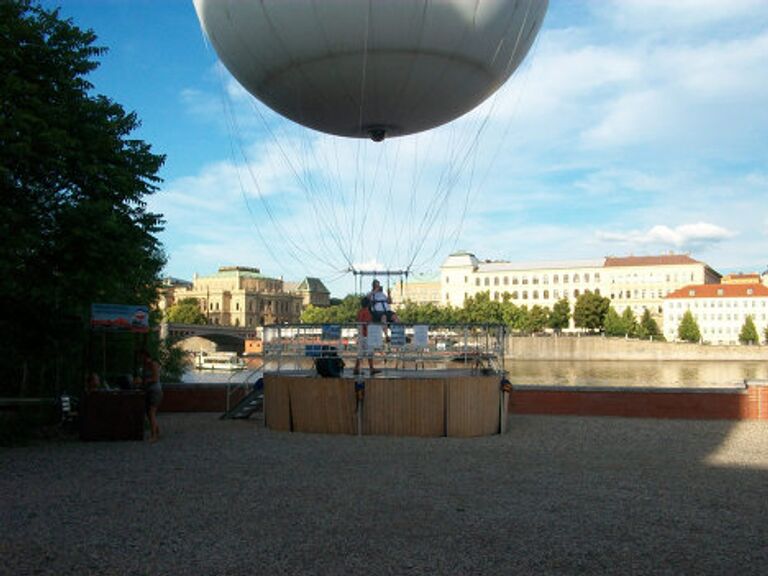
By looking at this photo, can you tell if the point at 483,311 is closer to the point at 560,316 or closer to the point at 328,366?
the point at 560,316

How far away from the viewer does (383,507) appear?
32.3 ft

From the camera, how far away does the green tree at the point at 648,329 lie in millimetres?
149750

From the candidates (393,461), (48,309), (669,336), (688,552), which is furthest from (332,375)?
(669,336)

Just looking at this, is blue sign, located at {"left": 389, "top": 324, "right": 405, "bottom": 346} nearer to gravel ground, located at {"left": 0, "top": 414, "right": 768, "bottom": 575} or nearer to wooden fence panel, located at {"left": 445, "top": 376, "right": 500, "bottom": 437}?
wooden fence panel, located at {"left": 445, "top": 376, "right": 500, "bottom": 437}

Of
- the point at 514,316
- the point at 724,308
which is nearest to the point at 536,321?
the point at 514,316

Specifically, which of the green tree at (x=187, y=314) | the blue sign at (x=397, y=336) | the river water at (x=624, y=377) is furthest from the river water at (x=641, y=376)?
the green tree at (x=187, y=314)

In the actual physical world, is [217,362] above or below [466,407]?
below

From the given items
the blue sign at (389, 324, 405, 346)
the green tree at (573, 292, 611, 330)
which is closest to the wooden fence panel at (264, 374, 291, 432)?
the blue sign at (389, 324, 405, 346)

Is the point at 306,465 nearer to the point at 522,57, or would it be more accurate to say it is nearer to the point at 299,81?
the point at 299,81

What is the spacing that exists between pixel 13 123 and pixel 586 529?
11.7 metres

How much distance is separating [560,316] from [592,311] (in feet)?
25.6

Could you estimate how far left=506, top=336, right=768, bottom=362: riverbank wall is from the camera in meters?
123

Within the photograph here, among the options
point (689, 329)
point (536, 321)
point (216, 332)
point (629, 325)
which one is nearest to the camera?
point (216, 332)

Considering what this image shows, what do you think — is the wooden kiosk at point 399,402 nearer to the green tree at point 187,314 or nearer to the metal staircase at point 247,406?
the metal staircase at point 247,406
